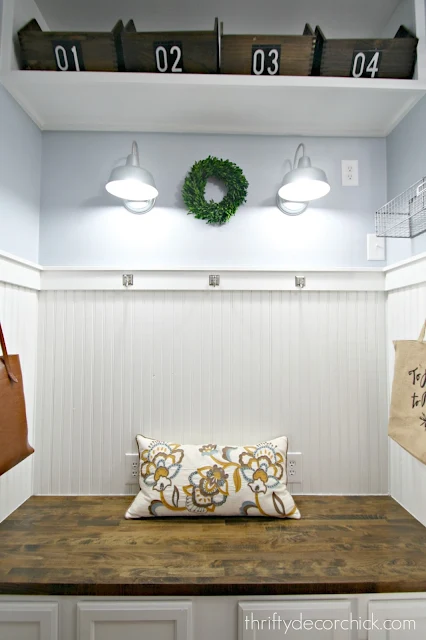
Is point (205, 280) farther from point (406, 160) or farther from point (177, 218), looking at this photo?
point (406, 160)

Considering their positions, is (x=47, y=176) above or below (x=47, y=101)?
below

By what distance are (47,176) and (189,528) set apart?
1694 mm

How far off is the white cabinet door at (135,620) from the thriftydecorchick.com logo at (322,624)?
0.20m

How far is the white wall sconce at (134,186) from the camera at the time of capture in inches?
60.3

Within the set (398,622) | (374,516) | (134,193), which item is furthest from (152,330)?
(398,622)

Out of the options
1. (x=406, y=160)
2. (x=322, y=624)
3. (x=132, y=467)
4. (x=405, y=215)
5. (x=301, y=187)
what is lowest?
(x=322, y=624)

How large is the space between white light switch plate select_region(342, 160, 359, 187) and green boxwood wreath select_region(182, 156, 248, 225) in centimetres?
50

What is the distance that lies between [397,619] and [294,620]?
1.06ft

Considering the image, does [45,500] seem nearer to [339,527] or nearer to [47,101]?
[339,527]

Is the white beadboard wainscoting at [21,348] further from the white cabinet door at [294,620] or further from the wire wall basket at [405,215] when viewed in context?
the wire wall basket at [405,215]

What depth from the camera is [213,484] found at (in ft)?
4.94

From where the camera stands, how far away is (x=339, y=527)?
1437 millimetres

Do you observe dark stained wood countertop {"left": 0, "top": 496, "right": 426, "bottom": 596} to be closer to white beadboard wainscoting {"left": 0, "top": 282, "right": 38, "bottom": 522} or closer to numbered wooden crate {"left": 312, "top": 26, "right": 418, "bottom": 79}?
white beadboard wainscoting {"left": 0, "top": 282, "right": 38, "bottom": 522}

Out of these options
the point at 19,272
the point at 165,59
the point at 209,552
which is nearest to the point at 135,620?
the point at 209,552
